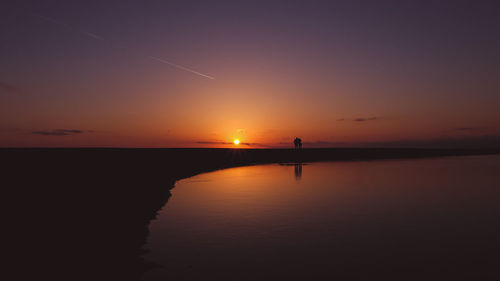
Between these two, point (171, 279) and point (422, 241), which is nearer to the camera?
point (171, 279)

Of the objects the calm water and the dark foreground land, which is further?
the calm water

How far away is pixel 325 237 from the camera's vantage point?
14.2 metres

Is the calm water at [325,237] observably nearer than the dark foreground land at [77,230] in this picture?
No

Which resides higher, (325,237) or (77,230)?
(77,230)

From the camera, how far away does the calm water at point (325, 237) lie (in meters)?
10.5

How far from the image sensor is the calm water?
1052 cm

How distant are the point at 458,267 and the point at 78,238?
42.6 feet

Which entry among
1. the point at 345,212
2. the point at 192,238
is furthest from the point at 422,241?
the point at 192,238

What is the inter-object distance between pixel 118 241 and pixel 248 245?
491cm

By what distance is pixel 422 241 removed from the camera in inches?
535

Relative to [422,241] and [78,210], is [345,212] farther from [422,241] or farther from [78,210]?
[78,210]

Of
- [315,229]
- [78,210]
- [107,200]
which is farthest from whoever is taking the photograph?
[107,200]

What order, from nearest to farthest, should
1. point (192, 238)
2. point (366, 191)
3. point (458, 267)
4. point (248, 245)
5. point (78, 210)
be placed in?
point (458, 267) → point (248, 245) → point (192, 238) → point (78, 210) → point (366, 191)

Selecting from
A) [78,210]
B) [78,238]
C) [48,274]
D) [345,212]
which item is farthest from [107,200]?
[345,212]
